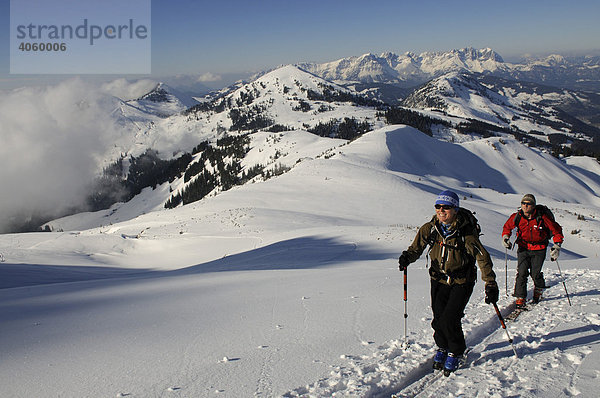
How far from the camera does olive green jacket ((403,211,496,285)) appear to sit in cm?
520

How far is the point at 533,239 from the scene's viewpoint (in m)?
8.55

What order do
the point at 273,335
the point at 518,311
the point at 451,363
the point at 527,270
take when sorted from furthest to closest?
the point at 527,270 → the point at 518,311 → the point at 273,335 → the point at 451,363

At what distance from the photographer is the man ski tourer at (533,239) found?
8297 millimetres

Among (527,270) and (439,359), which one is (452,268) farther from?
(527,270)

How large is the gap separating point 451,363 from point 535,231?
16.1 feet

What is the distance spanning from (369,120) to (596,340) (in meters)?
197

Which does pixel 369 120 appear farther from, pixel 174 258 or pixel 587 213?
pixel 174 258

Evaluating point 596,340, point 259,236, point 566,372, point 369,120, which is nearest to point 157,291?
point 566,372

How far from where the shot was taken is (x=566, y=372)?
5.04 metres

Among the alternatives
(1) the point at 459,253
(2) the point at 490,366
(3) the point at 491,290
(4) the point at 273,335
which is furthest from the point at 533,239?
(4) the point at 273,335

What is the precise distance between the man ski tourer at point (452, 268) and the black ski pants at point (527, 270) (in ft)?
12.1

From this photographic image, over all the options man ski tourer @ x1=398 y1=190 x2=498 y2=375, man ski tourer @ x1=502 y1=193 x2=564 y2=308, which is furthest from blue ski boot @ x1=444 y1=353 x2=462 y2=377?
man ski tourer @ x1=502 y1=193 x2=564 y2=308

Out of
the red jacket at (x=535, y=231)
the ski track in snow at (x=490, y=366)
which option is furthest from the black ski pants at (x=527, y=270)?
the ski track in snow at (x=490, y=366)

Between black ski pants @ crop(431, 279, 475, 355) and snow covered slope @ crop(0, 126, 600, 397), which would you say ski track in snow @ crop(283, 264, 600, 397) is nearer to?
snow covered slope @ crop(0, 126, 600, 397)
